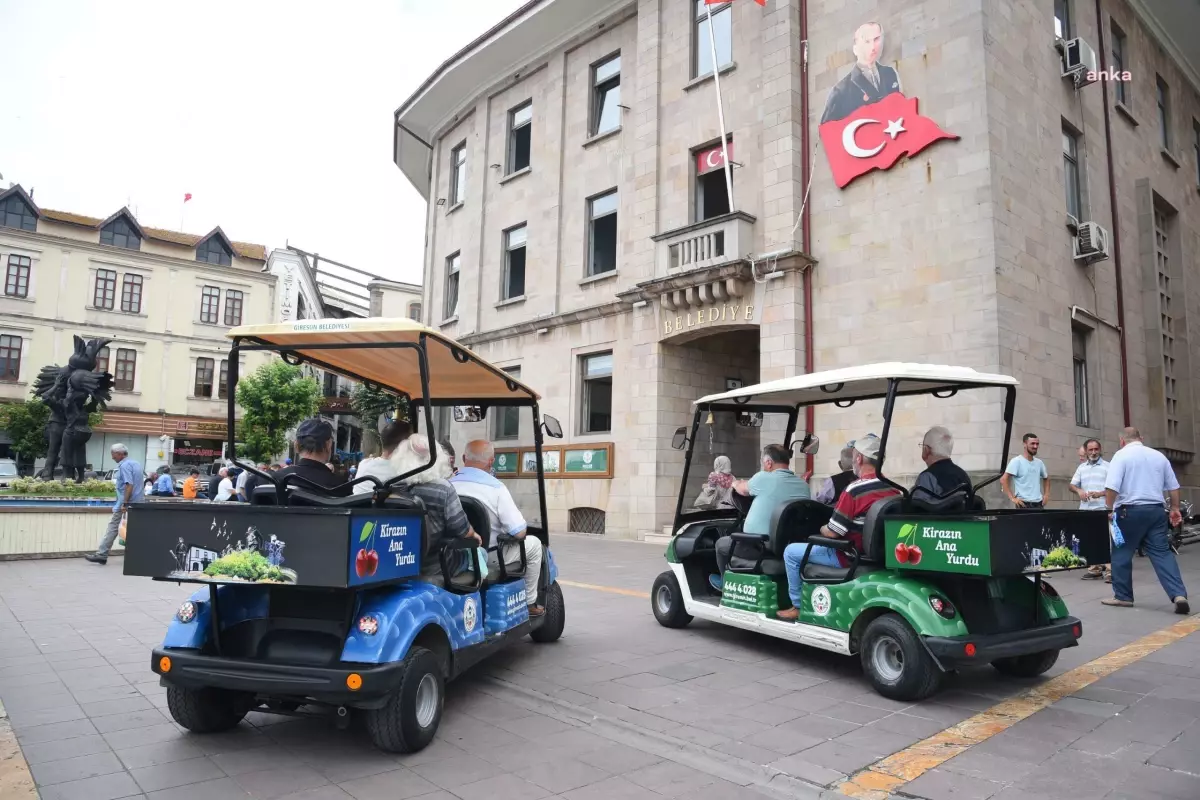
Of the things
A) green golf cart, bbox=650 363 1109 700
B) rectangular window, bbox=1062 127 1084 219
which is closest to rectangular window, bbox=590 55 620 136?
rectangular window, bbox=1062 127 1084 219

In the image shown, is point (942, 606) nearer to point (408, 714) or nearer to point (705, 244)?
point (408, 714)

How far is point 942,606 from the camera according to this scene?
201 inches

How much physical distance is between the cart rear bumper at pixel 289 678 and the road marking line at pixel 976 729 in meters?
2.25

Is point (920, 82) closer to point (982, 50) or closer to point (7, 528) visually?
point (982, 50)

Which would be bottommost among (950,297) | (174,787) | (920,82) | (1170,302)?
(174,787)

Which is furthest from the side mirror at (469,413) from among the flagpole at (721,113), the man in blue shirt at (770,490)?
the flagpole at (721,113)

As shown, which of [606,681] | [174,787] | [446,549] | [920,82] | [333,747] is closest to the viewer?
[174,787]

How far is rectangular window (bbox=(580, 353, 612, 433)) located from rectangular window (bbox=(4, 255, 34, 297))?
36787mm

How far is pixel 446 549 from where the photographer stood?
5023mm

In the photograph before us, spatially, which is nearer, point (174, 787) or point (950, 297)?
point (174, 787)

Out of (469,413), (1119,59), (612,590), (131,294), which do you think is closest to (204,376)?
(131,294)

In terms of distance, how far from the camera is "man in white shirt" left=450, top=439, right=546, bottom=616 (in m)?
5.90

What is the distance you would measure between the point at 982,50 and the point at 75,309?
1754 inches

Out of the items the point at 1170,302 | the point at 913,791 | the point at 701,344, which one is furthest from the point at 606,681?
the point at 1170,302
